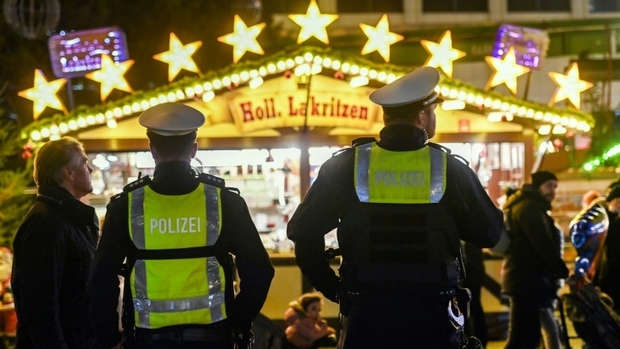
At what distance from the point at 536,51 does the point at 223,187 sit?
27.7 ft

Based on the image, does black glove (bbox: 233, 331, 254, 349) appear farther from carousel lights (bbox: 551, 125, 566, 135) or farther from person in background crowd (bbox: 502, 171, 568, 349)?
carousel lights (bbox: 551, 125, 566, 135)

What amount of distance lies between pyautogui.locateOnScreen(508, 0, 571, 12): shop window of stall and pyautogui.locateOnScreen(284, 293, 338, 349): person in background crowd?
79.5ft

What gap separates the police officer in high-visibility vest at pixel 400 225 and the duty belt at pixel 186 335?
498 mm

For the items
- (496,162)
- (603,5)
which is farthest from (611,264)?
(603,5)

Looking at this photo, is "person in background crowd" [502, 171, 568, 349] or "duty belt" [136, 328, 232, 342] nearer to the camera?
"duty belt" [136, 328, 232, 342]

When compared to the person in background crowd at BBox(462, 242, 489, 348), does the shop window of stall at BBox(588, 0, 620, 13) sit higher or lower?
higher

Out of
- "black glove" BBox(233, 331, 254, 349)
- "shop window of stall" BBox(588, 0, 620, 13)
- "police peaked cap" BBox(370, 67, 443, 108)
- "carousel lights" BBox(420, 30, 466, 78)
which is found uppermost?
"shop window of stall" BBox(588, 0, 620, 13)

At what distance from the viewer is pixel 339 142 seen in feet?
37.7

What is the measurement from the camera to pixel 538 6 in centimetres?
3009

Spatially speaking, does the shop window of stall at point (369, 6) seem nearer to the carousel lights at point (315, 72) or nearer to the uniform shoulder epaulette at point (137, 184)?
the carousel lights at point (315, 72)

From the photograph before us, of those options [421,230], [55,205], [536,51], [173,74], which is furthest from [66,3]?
[421,230]

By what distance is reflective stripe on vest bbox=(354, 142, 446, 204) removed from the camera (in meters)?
3.62

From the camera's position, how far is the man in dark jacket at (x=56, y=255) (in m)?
4.10

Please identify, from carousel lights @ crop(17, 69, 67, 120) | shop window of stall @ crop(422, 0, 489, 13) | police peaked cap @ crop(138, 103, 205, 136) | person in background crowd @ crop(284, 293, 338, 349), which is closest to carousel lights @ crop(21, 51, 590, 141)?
A: carousel lights @ crop(17, 69, 67, 120)
